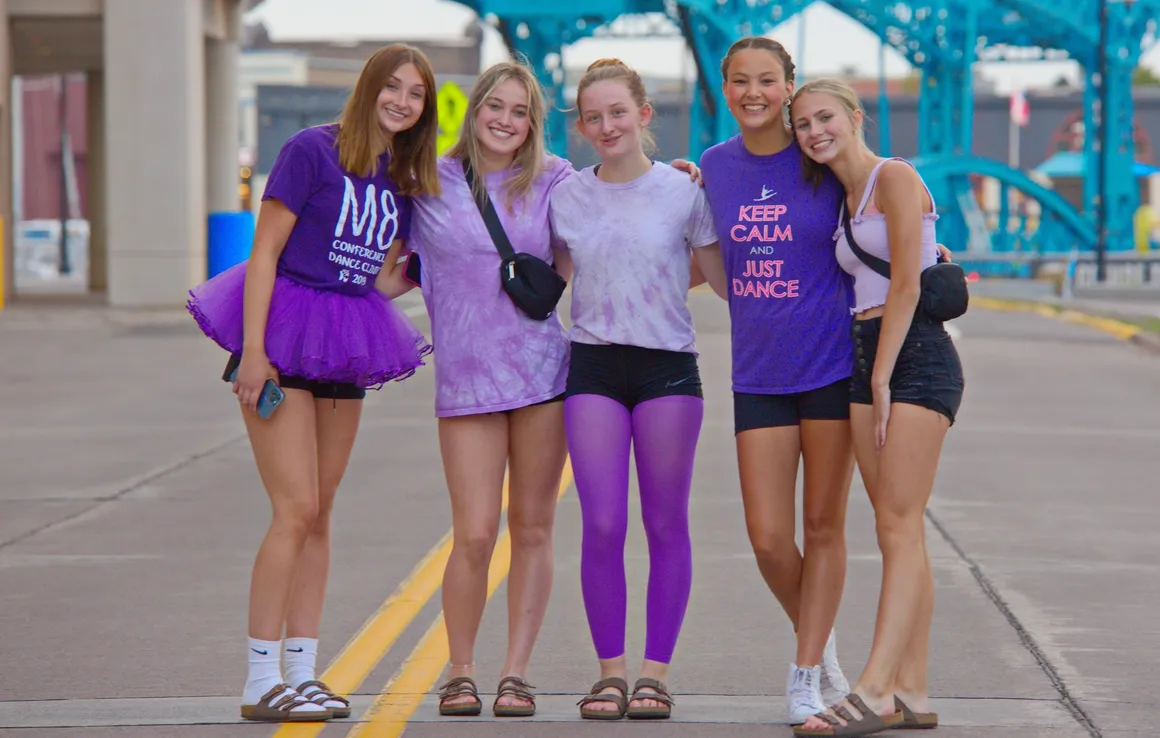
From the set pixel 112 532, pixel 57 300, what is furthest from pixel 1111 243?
pixel 112 532

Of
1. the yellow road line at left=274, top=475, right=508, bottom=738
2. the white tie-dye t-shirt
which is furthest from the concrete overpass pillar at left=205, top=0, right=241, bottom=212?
the white tie-dye t-shirt

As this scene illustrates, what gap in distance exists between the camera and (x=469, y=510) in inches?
245

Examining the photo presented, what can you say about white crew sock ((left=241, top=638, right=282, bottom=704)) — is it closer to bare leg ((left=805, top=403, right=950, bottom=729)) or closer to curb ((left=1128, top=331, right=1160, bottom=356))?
bare leg ((left=805, top=403, right=950, bottom=729))

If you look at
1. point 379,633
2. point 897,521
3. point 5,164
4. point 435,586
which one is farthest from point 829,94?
point 5,164

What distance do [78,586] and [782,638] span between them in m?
3.42

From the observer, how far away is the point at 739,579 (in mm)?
8969

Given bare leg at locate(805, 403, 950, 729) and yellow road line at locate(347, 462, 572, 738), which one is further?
yellow road line at locate(347, 462, 572, 738)

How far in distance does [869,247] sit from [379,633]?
2904 millimetres

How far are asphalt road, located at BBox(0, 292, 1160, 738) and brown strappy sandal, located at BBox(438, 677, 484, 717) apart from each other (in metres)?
0.05

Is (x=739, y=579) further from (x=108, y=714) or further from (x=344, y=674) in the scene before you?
(x=108, y=714)

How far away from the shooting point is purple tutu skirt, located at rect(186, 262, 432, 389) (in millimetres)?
6043

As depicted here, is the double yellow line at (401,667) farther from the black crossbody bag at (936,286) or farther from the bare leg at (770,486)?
the black crossbody bag at (936,286)

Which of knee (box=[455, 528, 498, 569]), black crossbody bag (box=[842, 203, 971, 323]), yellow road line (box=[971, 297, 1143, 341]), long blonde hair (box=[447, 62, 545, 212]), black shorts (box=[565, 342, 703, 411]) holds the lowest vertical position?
yellow road line (box=[971, 297, 1143, 341])

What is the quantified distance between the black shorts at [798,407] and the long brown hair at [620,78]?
0.94 metres
